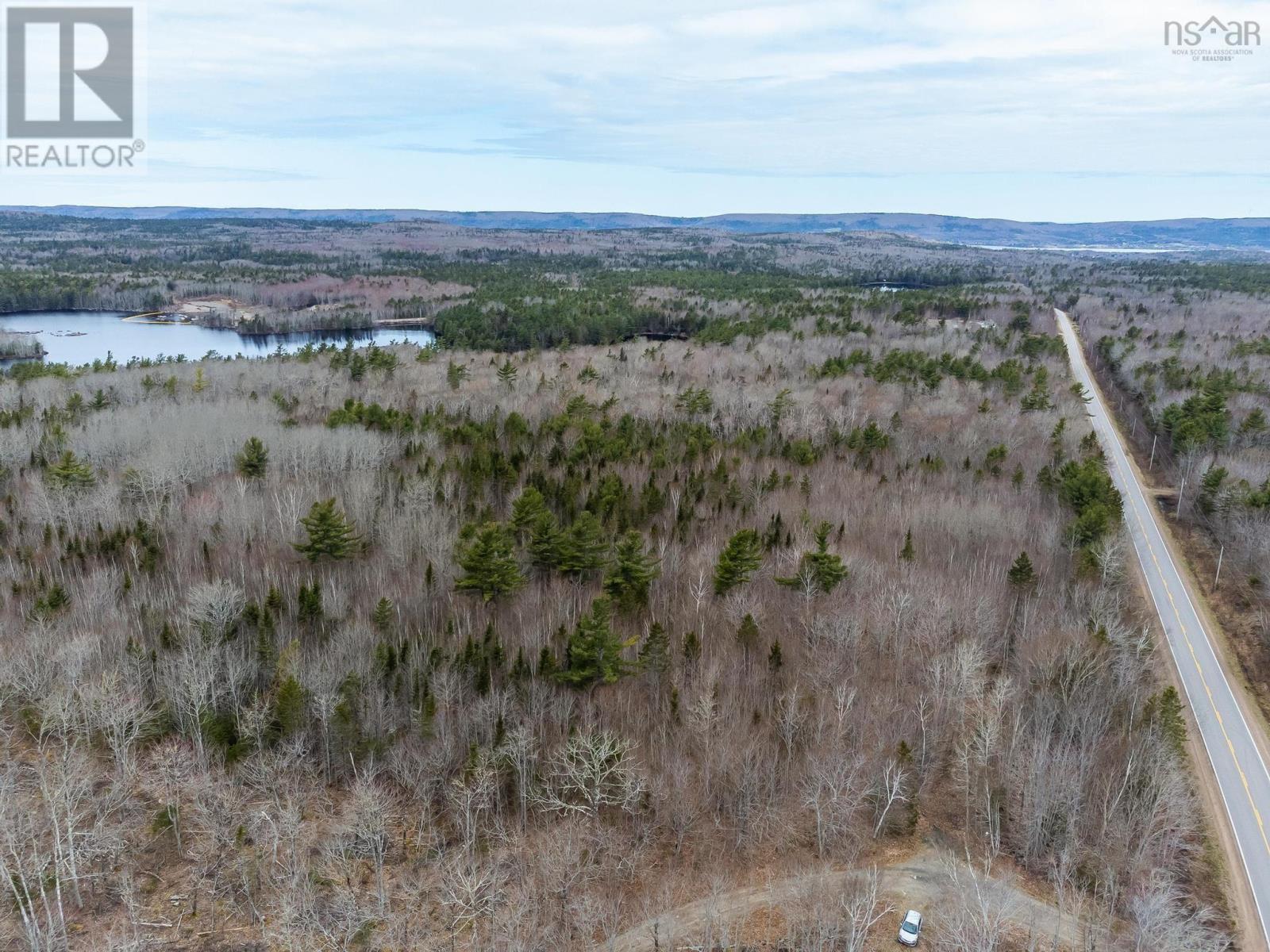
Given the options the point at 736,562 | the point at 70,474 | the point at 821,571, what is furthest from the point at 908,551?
the point at 70,474

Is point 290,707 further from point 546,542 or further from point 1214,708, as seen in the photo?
point 1214,708

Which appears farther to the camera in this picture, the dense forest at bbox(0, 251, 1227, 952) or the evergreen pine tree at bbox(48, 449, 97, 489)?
the evergreen pine tree at bbox(48, 449, 97, 489)

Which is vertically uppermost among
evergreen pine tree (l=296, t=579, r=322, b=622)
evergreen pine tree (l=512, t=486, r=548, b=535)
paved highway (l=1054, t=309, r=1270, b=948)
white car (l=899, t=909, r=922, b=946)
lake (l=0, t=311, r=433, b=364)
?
lake (l=0, t=311, r=433, b=364)

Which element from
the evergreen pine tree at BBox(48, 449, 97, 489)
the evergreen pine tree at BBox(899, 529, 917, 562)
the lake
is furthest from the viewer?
the lake

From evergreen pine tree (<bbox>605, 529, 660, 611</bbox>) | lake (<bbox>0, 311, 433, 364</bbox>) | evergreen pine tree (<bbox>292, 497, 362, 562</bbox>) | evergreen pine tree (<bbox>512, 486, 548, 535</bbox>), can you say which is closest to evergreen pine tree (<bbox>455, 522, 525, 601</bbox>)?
evergreen pine tree (<bbox>512, 486, 548, 535</bbox>)

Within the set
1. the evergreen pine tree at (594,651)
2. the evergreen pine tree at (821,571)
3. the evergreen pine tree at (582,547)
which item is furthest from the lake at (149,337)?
the evergreen pine tree at (594,651)

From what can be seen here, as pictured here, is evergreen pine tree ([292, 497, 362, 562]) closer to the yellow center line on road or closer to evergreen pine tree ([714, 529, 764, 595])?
evergreen pine tree ([714, 529, 764, 595])

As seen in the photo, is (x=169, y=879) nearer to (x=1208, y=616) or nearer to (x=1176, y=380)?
(x=1208, y=616)
